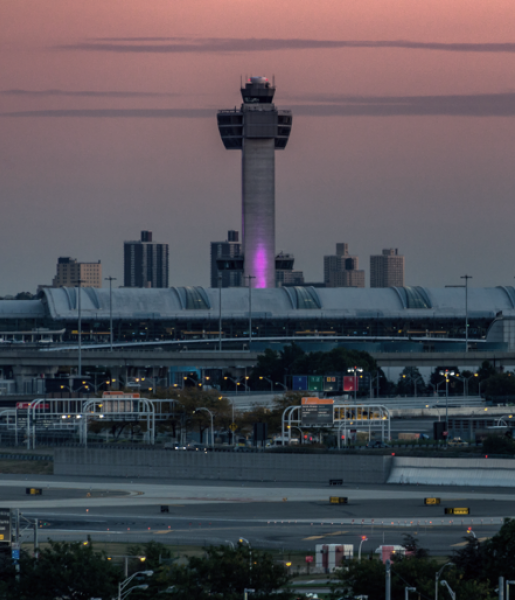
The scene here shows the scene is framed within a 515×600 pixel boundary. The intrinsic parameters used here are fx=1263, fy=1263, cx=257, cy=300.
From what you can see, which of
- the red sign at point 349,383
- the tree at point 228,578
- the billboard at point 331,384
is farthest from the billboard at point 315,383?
the tree at point 228,578

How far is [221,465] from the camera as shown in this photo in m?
98.8

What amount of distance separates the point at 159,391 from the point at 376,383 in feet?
167

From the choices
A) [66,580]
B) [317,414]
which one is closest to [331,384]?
[317,414]

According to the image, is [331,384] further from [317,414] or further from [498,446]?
[498,446]

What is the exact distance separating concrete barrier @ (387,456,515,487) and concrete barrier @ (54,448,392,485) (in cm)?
130

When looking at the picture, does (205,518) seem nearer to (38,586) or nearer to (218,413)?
(38,586)

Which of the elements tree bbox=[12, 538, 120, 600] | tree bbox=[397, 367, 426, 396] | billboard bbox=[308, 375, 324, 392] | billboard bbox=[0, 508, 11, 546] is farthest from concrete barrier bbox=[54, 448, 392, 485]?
tree bbox=[397, 367, 426, 396]

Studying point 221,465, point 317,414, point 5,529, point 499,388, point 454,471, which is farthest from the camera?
point 499,388

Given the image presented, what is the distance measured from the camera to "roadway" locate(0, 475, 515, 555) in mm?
67062

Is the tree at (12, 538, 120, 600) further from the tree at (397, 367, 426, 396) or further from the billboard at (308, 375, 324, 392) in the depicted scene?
the tree at (397, 367, 426, 396)

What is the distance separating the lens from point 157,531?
229ft

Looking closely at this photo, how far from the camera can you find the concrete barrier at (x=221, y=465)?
311 ft

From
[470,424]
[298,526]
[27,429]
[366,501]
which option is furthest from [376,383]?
[298,526]

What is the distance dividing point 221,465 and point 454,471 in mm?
18361
